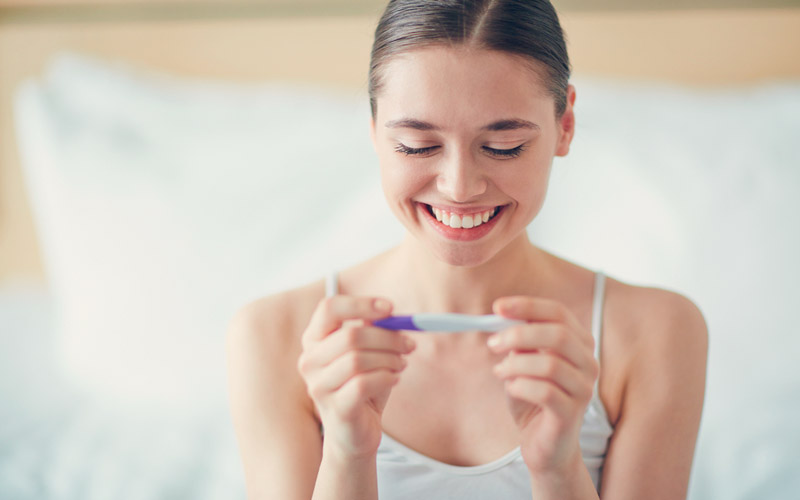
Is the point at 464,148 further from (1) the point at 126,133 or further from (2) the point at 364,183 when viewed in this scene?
(1) the point at 126,133

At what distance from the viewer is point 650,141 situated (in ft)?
5.11

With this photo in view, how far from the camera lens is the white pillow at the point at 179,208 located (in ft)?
5.11

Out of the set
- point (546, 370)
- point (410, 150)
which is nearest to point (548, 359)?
point (546, 370)

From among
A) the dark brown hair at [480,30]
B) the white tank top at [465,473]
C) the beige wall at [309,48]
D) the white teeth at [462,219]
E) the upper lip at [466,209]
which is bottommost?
the white tank top at [465,473]

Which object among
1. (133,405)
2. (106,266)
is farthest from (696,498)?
(106,266)

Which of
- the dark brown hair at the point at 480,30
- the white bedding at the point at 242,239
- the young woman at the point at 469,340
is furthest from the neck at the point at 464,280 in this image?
the white bedding at the point at 242,239

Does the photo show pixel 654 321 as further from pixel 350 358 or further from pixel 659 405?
pixel 350 358

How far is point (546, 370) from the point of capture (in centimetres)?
72

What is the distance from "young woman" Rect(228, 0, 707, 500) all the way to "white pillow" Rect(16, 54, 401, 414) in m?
0.54

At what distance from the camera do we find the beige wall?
1773 mm

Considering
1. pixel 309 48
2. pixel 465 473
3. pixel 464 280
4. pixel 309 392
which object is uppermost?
pixel 309 48

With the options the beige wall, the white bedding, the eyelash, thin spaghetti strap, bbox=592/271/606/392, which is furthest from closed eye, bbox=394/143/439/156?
the beige wall

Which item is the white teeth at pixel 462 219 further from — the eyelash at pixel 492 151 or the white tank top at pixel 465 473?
the white tank top at pixel 465 473

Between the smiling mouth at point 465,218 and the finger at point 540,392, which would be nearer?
the finger at point 540,392
